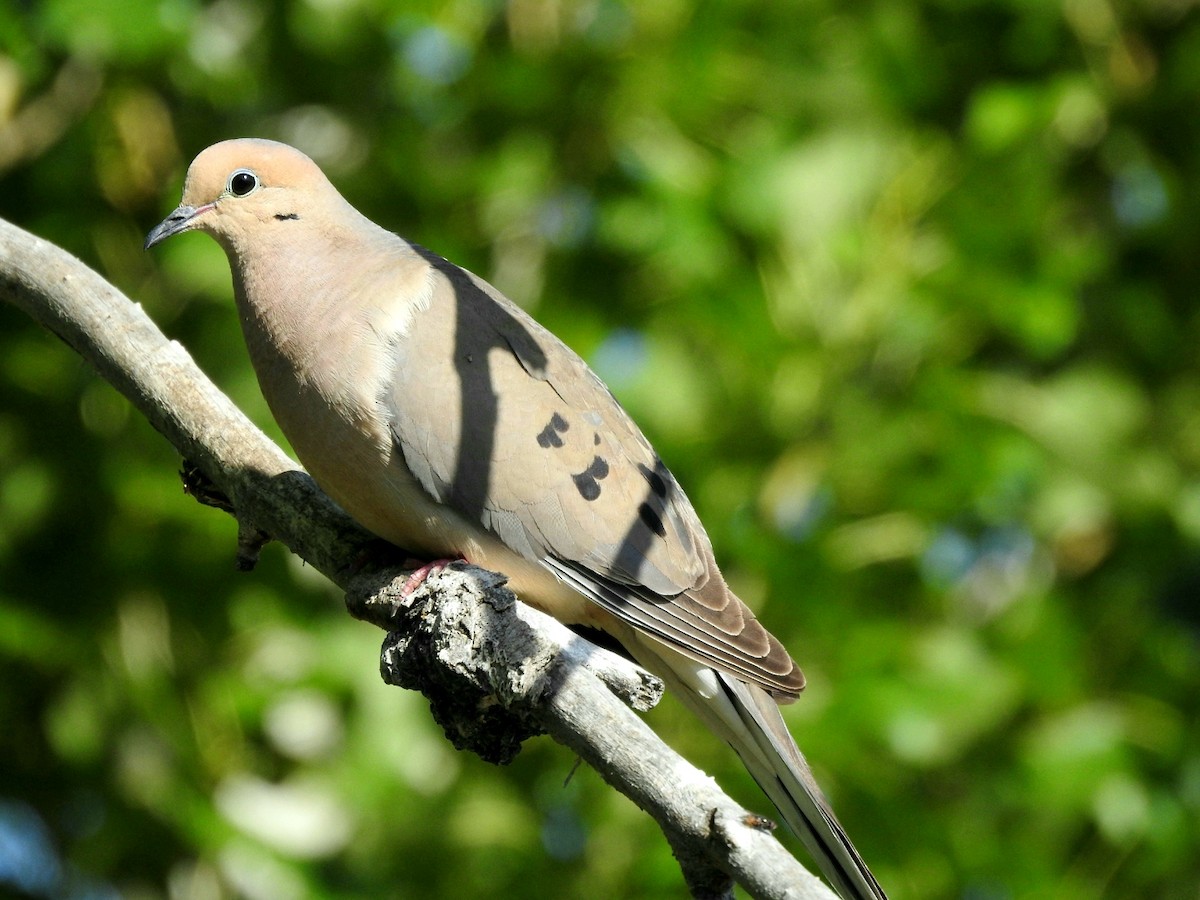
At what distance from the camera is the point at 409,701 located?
3918 mm

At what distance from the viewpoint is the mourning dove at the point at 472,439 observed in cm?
280

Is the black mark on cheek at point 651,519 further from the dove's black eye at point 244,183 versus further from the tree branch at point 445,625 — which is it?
the dove's black eye at point 244,183

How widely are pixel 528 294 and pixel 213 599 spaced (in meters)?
1.27

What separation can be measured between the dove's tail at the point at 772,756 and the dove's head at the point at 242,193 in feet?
4.06

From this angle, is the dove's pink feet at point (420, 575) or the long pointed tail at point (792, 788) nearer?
the long pointed tail at point (792, 788)

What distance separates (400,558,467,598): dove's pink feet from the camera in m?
2.62

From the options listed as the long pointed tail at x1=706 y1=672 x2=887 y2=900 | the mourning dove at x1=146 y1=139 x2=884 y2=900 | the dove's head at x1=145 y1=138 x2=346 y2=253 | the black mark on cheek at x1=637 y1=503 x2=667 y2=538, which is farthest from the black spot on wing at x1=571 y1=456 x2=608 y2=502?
the dove's head at x1=145 y1=138 x2=346 y2=253

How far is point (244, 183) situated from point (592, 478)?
3.33 ft

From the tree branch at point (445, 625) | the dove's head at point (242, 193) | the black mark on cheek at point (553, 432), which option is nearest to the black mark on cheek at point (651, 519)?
the black mark on cheek at point (553, 432)

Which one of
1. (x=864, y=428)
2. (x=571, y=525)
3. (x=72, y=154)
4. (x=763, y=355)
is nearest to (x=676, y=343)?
(x=763, y=355)

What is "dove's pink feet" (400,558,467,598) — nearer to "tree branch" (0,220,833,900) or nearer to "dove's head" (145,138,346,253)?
"tree branch" (0,220,833,900)

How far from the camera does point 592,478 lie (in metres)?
3.00

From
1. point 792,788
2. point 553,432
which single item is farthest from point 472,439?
point 792,788

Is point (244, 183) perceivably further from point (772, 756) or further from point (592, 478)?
point (772, 756)
